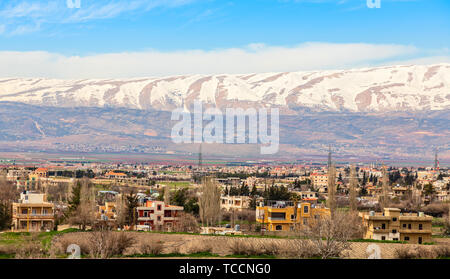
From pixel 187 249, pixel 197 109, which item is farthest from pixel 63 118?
pixel 187 249

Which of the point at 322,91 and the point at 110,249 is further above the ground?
the point at 322,91

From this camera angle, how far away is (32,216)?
14.3m

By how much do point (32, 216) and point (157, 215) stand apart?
3008 millimetres

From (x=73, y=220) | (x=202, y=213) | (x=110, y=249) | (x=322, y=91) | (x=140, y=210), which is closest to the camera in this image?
(x=110, y=249)

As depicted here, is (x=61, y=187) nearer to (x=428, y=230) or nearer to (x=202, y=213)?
(x=202, y=213)

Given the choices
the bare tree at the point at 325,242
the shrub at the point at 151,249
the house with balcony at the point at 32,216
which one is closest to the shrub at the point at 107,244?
the shrub at the point at 151,249

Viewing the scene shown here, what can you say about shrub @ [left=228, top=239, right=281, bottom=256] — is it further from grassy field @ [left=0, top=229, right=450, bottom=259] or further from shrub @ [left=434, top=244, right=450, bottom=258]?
shrub @ [left=434, top=244, right=450, bottom=258]

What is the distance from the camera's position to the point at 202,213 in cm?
1695

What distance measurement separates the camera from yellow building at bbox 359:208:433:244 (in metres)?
13.8

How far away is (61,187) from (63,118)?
2445 inches

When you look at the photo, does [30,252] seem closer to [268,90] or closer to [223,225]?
[223,225]

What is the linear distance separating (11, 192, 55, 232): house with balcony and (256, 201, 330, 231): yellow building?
4.82m

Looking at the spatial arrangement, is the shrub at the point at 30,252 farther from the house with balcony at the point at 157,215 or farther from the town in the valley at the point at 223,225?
the house with balcony at the point at 157,215

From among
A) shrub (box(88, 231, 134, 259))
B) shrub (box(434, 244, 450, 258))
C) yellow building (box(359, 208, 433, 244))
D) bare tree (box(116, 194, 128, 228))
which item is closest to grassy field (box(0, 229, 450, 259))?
shrub (box(88, 231, 134, 259))
